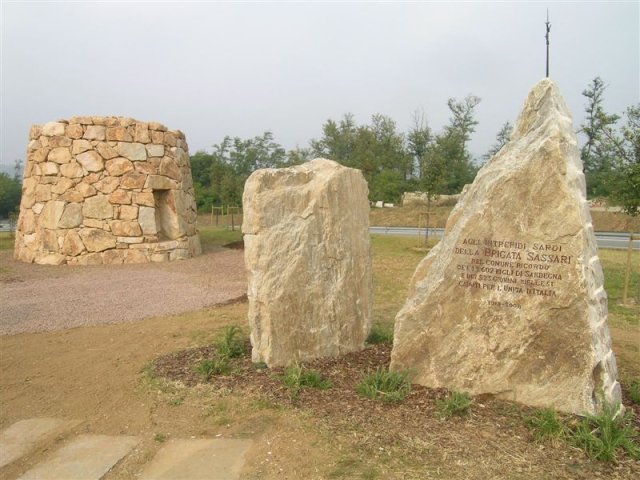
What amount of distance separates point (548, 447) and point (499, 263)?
136cm

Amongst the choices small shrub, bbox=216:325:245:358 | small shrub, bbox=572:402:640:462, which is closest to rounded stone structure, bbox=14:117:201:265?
small shrub, bbox=216:325:245:358

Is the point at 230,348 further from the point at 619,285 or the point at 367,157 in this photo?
the point at 367,157

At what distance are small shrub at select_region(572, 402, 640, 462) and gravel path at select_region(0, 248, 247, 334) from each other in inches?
253

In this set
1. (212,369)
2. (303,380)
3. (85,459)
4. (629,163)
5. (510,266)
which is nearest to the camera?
(85,459)

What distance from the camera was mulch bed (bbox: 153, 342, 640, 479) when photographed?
3293mm

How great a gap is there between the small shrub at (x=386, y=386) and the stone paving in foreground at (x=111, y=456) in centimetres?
109

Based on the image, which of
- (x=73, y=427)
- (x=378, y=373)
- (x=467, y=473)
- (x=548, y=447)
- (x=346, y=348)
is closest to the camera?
(x=467, y=473)

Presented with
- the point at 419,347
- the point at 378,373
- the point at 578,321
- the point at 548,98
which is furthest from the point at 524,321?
the point at 548,98

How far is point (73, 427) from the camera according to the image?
13.5 ft

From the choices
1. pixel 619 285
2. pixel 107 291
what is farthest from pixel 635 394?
pixel 107 291

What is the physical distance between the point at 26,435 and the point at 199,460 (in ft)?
5.04

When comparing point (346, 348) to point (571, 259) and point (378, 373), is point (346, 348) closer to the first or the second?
point (378, 373)

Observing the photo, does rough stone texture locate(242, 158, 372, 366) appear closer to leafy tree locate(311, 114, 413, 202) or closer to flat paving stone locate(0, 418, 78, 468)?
flat paving stone locate(0, 418, 78, 468)

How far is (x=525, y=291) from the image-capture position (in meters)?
4.02
